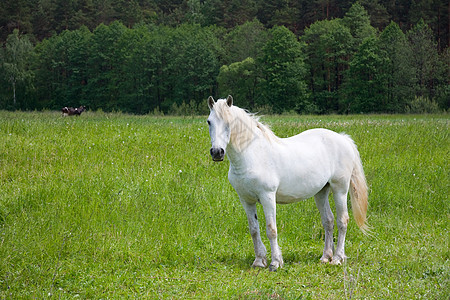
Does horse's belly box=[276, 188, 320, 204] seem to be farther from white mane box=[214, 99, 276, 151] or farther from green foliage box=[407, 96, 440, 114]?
green foliage box=[407, 96, 440, 114]

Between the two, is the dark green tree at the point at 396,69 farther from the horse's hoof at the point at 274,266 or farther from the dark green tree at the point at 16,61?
the dark green tree at the point at 16,61

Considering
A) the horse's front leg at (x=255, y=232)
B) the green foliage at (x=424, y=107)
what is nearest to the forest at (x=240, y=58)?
the green foliage at (x=424, y=107)

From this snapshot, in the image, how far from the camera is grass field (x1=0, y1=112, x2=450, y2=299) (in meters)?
5.34

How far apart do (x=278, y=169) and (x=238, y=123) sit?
82cm

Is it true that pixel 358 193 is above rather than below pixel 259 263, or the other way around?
above

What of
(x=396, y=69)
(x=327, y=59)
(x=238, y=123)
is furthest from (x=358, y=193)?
(x=327, y=59)

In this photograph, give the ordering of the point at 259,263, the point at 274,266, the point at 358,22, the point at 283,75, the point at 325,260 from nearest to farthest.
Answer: the point at 274,266 < the point at 259,263 < the point at 325,260 < the point at 283,75 < the point at 358,22

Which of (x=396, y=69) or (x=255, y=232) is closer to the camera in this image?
(x=255, y=232)

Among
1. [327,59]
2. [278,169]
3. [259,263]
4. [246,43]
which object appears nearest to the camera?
[278,169]

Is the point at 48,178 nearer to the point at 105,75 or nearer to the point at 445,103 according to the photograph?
the point at 445,103

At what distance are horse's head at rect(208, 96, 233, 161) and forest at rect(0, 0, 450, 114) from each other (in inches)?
1821

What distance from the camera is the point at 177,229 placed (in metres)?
7.29

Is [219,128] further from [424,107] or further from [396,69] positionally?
[396,69]

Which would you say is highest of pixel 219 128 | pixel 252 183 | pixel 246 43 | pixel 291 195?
pixel 246 43
